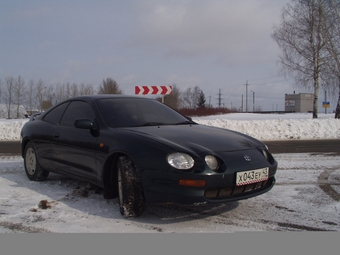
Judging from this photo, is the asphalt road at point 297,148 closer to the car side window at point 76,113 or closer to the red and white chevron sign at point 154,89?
the red and white chevron sign at point 154,89

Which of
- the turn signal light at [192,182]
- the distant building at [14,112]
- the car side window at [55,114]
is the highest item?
the distant building at [14,112]

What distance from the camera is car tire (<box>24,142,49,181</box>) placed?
5.25m

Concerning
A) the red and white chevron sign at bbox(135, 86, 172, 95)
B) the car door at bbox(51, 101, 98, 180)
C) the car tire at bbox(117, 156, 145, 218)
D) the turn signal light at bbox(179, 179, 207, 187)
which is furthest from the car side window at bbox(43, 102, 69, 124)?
the red and white chevron sign at bbox(135, 86, 172, 95)

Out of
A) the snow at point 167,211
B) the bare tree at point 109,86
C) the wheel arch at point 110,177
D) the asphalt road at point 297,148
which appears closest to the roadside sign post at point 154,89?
the asphalt road at point 297,148

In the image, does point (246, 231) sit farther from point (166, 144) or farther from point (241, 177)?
point (166, 144)

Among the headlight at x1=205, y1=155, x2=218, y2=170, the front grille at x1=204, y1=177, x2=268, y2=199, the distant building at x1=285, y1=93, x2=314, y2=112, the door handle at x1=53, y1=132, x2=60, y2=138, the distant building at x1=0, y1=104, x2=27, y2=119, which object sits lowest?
the front grille at x1=204, y1=177, x2=268, y2=199

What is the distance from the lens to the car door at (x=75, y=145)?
4.06 m

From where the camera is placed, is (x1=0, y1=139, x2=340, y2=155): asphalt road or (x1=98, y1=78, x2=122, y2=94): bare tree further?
(x1=98, y1=78, x2=122, y2=94): bare tree

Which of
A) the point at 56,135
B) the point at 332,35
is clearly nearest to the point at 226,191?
the point at 56,135

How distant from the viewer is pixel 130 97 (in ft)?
15.7

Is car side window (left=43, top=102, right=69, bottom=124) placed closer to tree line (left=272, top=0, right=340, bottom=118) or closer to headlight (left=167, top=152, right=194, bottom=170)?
headlight (left=167, top=152, right=194, bottom=170)

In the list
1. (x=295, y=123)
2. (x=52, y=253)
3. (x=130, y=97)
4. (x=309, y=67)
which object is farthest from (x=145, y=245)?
(x=309, y=67)

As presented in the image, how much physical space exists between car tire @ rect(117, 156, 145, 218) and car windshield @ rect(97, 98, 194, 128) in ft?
2.27

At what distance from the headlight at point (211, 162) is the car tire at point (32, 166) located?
124 inches
